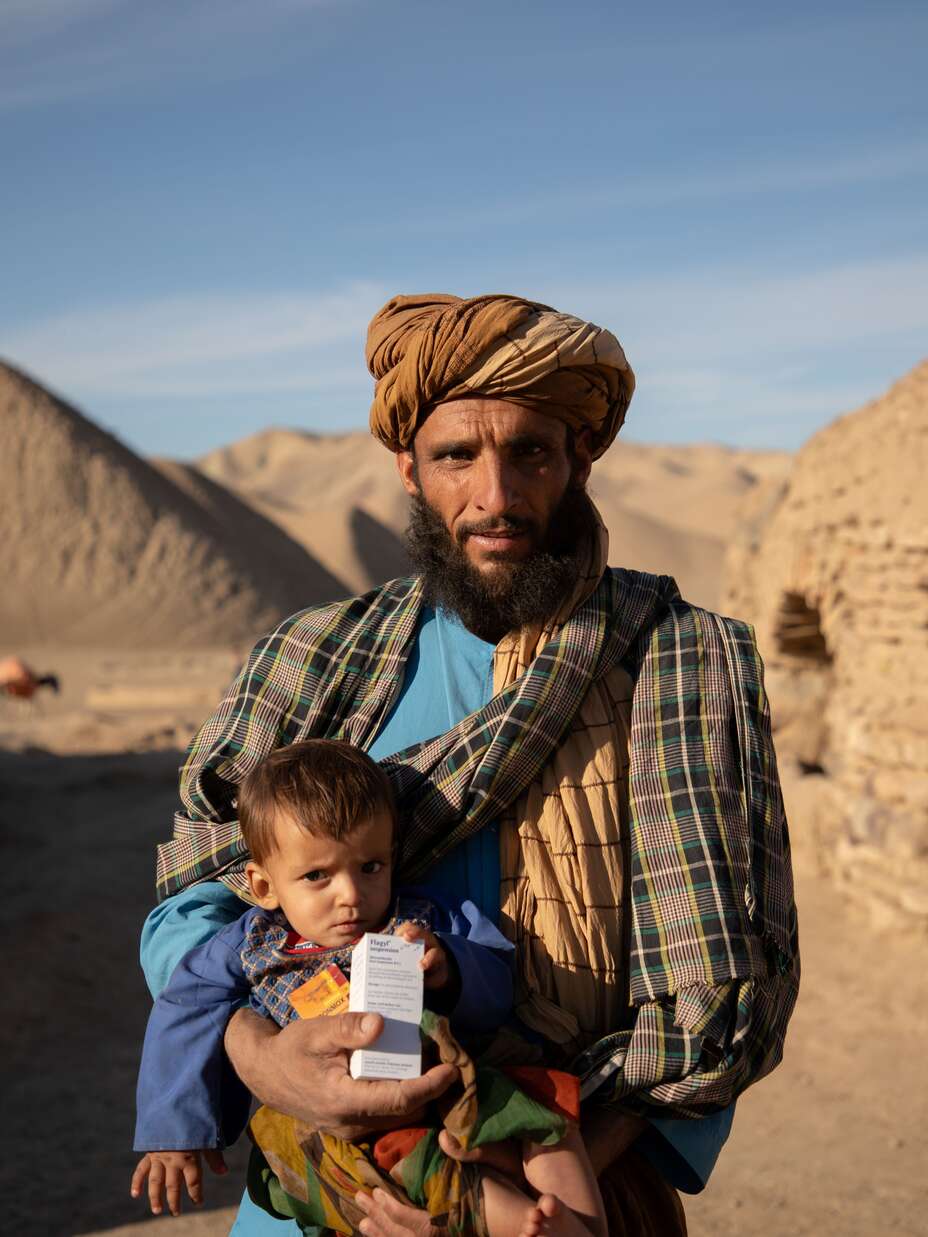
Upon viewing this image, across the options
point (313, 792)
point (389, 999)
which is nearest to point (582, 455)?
point (313, 792)

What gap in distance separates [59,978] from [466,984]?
227 inches

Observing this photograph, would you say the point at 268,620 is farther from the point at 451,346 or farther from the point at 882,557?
the point at 451,346

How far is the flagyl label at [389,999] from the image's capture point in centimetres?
159

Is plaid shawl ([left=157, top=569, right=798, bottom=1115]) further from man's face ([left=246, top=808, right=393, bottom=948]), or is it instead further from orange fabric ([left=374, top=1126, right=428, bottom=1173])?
orange fabric ([left=374, top=1126, right=428, bottom=1173])

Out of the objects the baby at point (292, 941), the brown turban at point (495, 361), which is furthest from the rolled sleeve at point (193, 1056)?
the brown turban at point (495, 361)

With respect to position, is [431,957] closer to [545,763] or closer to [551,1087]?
[551,1087]

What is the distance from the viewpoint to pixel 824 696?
8.40 metres

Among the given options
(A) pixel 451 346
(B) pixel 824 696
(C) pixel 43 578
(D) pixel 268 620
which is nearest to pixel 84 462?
(C) pixel 43 578

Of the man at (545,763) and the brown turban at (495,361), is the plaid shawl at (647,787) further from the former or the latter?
the brown turban at (495,361)

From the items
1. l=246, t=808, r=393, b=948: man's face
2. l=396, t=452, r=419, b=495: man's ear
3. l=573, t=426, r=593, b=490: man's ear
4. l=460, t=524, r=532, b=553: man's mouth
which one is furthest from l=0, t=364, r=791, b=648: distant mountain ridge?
l=246, t=808, r=393, b=948: man's face

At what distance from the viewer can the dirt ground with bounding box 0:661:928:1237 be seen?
4629 mm

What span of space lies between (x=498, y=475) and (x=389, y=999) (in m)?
0.83

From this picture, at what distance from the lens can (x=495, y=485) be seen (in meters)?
2.02

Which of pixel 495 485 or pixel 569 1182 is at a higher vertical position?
pixel 495 485
